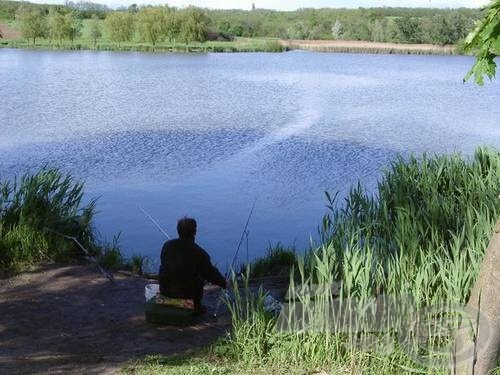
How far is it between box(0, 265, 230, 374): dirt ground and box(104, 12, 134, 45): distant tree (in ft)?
162

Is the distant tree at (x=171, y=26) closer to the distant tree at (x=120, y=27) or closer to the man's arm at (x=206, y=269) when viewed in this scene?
the distant tree at (x=120, y=27)

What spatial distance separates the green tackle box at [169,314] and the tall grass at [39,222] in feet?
6.06

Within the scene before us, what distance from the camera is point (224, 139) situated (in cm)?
1483

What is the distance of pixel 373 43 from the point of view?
5928 cm

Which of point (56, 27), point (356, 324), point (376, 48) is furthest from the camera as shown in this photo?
point (376, 48)

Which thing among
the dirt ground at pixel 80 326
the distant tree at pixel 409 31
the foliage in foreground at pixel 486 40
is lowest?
the dirt ground at pixel 80 326

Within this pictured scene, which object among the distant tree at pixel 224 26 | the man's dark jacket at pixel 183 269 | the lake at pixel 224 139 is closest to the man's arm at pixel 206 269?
the man's dark jacket at pixel 183 269

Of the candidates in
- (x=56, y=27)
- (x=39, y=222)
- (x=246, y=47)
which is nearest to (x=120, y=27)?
(x=56, y=27)

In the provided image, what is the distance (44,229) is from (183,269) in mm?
2230

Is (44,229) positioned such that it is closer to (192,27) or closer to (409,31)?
(192,27)

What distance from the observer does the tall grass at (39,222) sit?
632cm

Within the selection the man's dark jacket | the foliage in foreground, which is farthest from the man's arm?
the foliage in foreground

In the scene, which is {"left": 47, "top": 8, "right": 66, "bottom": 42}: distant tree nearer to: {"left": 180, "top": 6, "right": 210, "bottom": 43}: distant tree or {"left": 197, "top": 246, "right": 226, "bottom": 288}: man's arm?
{"left": 180, "top": 6, "right": 210, "bottom": 43}: distant tree

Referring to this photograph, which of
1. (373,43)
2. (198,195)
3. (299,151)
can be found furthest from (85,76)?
(373,43)
